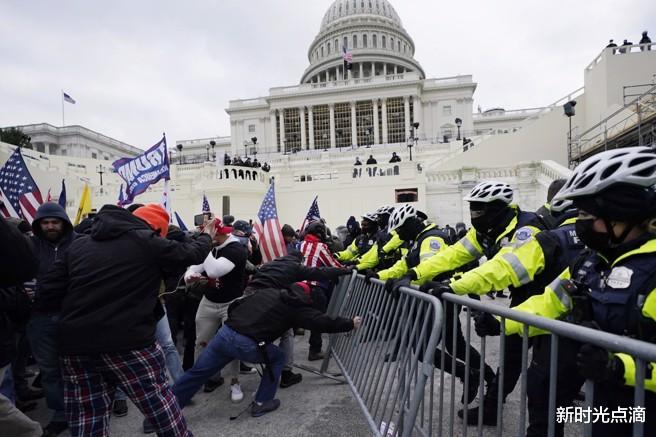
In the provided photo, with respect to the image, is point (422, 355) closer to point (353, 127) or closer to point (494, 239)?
point (494, 239)

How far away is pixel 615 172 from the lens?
6.01 feet

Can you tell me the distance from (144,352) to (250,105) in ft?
217

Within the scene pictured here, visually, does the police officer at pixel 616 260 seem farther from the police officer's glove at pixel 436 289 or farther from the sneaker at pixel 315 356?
the sneaker at pixel 315 356

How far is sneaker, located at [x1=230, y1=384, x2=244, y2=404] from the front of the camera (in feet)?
13.0

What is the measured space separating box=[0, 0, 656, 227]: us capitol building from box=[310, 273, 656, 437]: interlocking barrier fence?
16.8m

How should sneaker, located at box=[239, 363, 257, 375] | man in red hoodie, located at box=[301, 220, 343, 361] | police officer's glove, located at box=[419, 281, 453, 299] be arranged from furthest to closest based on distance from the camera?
man in red hoodie, located at box=[301, 220, 343, 361] → sneaker, located at box=[239, 363, 257, 375] → police officer's glove, located at box=[419, 281, 453, 299]

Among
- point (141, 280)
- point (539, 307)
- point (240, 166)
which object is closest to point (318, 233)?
point (141, 280)

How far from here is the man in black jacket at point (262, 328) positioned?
342 centimetres

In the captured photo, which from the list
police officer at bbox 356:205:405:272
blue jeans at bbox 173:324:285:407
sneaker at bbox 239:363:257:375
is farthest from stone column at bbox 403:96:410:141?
blue jeans at bbox 173:324:285:407

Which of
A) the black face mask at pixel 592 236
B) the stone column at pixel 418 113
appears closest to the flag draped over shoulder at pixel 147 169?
the black face mask at pixel 592 236

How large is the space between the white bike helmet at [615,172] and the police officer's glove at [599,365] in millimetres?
792

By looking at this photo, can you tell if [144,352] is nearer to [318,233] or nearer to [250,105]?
[318,233]

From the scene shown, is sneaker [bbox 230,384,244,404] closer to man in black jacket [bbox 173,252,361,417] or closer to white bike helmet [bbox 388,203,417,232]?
man in black jacket [bbox 173,252,361,417]

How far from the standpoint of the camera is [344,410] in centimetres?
365
